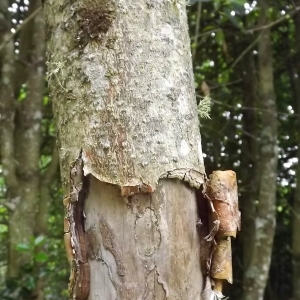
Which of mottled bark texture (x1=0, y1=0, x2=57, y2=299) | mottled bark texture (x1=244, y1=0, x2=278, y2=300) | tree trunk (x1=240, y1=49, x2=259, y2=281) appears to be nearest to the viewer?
mottled bark texture (x1=0, y1=0, x2=57, y2=299)

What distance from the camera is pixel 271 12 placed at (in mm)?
2588

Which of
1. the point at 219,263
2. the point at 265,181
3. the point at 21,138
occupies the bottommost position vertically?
the point at 219,263

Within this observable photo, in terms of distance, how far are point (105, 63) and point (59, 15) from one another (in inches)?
4.5

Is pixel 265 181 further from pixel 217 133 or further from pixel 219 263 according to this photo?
pixel 219 263

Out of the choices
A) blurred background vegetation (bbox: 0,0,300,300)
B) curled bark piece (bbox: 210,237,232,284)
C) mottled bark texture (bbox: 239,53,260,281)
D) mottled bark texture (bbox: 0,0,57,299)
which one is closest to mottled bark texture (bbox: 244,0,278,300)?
blurred background vegetation (bbox: 0,0,300,300)

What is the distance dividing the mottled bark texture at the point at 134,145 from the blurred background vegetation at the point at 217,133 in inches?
42.0

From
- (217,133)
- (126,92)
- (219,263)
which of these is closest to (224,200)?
(219,263)

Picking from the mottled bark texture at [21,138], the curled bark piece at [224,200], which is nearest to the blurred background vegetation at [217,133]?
the mottled bark texture at [21,138]

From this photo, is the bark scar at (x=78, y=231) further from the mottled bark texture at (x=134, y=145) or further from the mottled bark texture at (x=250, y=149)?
the mottled bark texture at (x=250, y=149)

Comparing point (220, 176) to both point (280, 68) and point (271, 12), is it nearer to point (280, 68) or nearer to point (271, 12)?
point (271, 12)

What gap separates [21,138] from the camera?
2.19 metres

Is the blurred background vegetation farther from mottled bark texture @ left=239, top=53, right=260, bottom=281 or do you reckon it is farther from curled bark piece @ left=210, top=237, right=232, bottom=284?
curled bark piece @ left=210, top=237, right=232, bottom=284

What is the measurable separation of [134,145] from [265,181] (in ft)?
6.50

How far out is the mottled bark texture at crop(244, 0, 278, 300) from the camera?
7.72 ft
